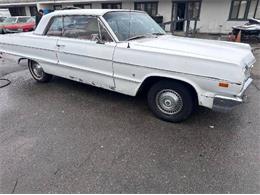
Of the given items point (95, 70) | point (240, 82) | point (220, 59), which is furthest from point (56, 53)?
point (240, 82)

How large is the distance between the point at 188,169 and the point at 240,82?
129 centimetres

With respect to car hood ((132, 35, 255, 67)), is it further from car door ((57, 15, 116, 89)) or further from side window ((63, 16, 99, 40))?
side window ((63, 16, 99, 40))

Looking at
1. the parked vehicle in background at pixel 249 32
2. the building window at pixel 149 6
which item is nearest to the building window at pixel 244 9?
the parked vehicle in background at pixel 249 32

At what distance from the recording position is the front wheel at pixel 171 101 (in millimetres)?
3139

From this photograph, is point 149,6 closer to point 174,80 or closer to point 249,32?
point 249,32

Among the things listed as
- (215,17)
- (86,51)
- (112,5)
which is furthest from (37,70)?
(112,5)

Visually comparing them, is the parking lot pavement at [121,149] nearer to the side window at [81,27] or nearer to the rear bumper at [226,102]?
the rear bumper at [226,102]

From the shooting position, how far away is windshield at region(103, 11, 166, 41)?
350 centimetres

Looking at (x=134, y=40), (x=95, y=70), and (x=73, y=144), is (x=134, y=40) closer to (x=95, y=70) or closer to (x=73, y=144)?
(x=95, y=70)

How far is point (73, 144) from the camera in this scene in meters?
2.89

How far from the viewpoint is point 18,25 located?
14773 millimetres

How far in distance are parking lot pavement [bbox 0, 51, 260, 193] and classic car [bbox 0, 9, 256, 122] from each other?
477 mm

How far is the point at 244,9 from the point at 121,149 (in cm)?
1602

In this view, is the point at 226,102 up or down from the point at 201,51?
down
